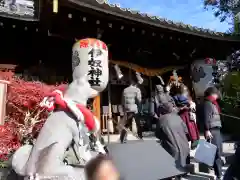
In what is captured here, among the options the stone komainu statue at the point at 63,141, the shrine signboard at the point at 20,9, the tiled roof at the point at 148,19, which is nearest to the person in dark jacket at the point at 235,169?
the stone komainu statue at the point at 63,141

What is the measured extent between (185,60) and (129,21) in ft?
13.5

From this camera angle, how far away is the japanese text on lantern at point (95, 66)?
18.8 ft

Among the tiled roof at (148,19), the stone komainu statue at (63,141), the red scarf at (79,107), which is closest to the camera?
the stone komainu statue at (63,141)

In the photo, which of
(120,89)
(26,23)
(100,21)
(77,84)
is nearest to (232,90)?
(120,89)

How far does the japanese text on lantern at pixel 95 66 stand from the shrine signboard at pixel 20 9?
158cm

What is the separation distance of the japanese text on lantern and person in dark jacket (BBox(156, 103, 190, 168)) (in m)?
1.52

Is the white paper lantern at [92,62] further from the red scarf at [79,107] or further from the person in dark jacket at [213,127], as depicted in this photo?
the red scarf at [79,107]

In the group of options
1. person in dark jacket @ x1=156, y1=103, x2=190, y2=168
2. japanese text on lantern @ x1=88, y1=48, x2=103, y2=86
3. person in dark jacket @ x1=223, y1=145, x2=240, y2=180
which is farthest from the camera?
japanese text on lantern @ x1=88, y1=48, x2=103, y2=86

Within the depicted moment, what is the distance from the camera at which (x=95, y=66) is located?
19.2 feet

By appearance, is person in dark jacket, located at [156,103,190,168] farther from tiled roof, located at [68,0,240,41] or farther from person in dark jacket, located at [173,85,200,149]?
tiled roof, located at [68,0,240,41]

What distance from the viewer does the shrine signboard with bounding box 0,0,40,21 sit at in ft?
20.5

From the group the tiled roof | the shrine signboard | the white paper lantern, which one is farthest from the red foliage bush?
the tiled roof

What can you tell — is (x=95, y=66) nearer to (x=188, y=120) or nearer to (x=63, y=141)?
(x=188, y=120)

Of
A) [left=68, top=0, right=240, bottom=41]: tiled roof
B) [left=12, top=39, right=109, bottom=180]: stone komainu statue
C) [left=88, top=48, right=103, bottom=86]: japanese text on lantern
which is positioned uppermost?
[left=68, top=0, right=240, bottom=41]: tiled roof
